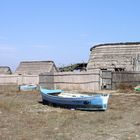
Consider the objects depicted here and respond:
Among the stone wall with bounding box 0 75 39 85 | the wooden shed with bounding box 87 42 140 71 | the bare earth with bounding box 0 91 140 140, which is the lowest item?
the stone wall with bounding box 0 75 39 85

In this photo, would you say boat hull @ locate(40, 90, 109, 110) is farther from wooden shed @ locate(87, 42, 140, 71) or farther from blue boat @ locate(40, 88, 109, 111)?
wooden shed @ locate(87, 42, 140, 71)

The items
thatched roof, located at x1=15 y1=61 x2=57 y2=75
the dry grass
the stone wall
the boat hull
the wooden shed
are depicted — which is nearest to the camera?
the boat hull

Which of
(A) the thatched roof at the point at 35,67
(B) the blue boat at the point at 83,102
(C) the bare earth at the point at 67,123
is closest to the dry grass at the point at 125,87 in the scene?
(C) the bare earth at the point at 67,123

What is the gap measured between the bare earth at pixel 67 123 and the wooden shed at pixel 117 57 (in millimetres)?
21156


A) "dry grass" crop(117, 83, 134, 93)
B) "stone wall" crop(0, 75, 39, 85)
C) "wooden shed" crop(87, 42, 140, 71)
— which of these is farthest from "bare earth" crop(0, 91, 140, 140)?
"stone wall" crop(0, 75, 39, 85)

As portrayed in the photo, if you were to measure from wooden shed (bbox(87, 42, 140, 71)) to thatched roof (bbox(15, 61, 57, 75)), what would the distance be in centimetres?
1203

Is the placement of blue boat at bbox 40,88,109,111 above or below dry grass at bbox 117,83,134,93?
above

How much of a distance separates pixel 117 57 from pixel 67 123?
30.7 m

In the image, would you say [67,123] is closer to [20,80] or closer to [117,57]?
[117,57]

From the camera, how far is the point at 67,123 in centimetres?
1794

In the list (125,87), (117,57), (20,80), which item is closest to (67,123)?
(125,87)

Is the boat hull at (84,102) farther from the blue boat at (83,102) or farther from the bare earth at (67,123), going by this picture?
the bare earth at (67,123)

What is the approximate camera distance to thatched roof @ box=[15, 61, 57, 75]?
62188 millimetres

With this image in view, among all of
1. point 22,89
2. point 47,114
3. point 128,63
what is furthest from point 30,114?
point 128,63
